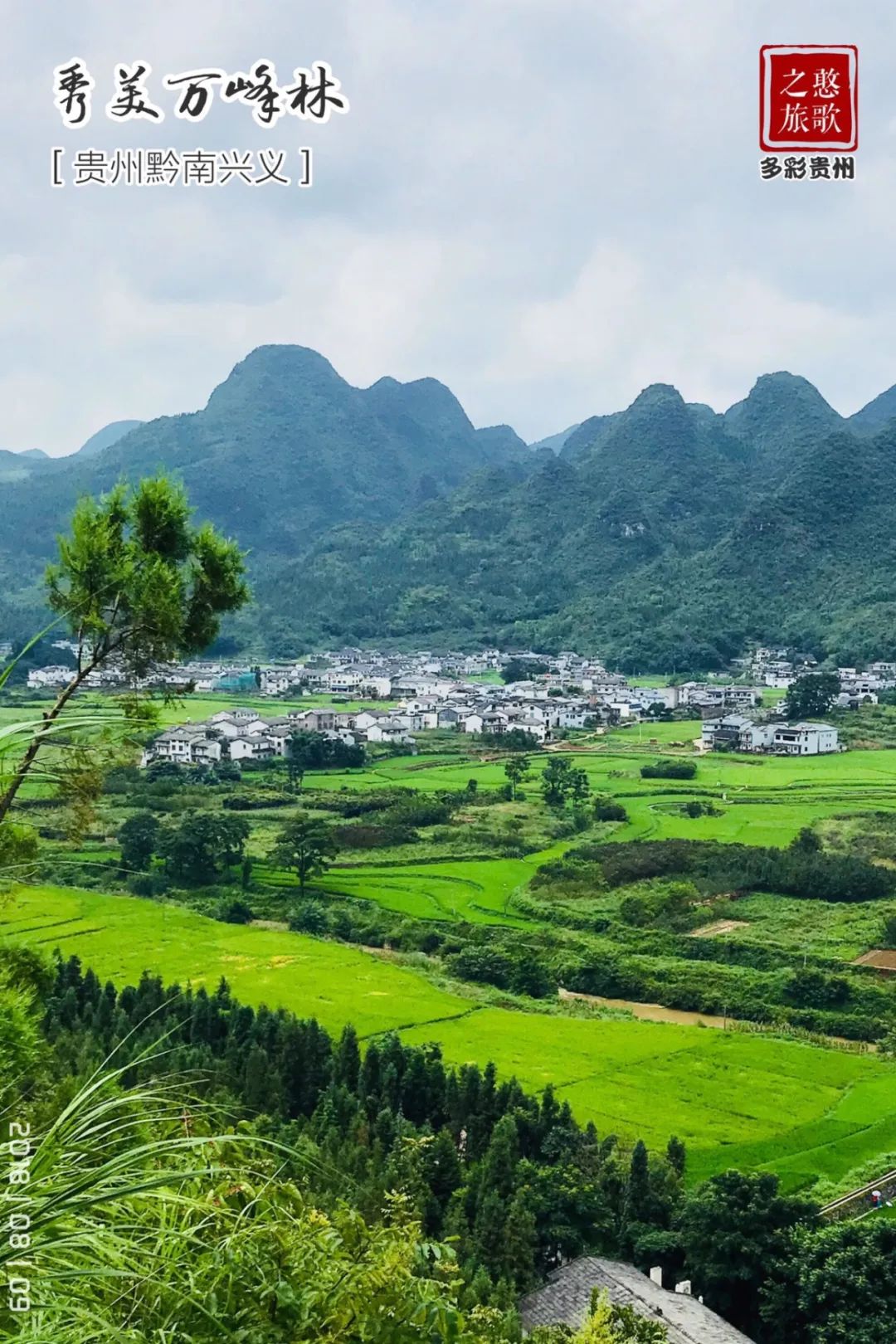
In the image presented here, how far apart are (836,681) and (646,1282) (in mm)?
30941

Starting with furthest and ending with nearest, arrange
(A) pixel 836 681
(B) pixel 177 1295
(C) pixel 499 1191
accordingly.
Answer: (A) pixel 836 681, (C) pixel 499 1191, (B) pixel 177 1295

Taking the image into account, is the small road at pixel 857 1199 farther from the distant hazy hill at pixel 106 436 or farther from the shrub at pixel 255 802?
the distant hazy hill at pixel 106 436

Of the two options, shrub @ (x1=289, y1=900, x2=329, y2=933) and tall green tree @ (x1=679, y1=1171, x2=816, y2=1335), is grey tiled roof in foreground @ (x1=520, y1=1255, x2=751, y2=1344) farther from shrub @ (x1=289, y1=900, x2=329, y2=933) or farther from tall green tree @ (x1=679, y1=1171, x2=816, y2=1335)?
shrub @ (x1=289, y1=900, x2=329, y2=933)

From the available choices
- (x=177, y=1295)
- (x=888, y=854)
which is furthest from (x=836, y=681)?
(x=177, y=1295)

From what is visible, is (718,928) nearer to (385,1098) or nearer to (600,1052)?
(600,1052)

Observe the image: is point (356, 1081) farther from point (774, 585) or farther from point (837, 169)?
point (774, 585)

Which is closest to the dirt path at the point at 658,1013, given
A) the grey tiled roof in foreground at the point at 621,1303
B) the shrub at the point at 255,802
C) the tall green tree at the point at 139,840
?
the grey tiled roof in foreground at the point at 621,1303

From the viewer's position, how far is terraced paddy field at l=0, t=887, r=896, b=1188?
35.0 ft

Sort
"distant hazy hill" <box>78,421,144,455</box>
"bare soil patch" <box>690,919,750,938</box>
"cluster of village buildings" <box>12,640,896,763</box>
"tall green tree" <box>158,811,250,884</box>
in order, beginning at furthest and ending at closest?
"distant hazy hill" <box>78,421,144,455</box>, "cluster of village buildings" <box>12,640,896,763</box>, "tall green tree" <box>158,811,250,884</box>, "bare soil patch" <box>690,919,750,938</box>

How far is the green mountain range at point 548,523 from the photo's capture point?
50.3m

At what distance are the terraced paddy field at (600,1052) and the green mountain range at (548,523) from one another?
32.8 meters

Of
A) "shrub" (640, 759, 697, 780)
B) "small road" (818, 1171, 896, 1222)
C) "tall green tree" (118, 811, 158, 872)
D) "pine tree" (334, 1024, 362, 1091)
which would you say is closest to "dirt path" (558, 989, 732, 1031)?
"small road" (818, 1171, 896, 1222)

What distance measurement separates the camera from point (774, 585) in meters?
51.4

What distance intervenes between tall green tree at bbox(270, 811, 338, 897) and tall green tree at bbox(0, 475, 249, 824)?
49.3ft
